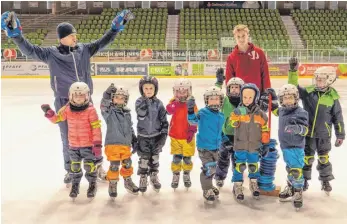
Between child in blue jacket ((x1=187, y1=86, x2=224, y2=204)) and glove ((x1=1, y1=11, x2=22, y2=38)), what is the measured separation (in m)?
1.83

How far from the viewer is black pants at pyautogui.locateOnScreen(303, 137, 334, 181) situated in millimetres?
3779

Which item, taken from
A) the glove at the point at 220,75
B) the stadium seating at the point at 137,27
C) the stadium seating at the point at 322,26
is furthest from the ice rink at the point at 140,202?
the stadium seating at the point at 322,26

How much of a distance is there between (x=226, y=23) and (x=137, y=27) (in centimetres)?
469

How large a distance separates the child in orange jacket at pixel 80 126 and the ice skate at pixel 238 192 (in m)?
1.33

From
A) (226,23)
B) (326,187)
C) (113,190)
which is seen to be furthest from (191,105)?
(226,23)

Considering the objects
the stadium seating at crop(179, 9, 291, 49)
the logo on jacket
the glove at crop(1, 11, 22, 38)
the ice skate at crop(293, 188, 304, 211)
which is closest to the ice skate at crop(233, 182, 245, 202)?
the ice skate at crop(293, 188, 304, 211)

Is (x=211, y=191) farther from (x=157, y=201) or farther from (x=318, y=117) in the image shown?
(x=318, y=117)

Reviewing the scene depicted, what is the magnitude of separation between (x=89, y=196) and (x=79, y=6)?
2041 centimetres

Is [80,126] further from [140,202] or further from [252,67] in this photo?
[252,67]

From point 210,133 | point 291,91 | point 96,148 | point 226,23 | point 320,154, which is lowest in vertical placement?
point 320,154

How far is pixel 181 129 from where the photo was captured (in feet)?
12.6

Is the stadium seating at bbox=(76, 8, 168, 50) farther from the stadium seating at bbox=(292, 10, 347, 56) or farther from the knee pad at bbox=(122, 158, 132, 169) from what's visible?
the knee pad at bbox=(122, 158, 132, 169)

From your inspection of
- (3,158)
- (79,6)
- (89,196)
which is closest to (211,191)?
(89,196)

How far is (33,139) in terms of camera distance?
611cm
